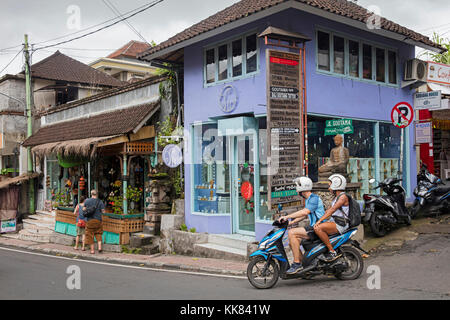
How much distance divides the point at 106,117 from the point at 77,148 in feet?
6.83

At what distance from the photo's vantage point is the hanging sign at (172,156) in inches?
510

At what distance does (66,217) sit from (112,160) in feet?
9.14

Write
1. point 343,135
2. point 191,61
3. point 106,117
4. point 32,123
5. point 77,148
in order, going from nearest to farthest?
point 343,135 < point 191,61 < point 77,148 < point 106,117 < point 32,123

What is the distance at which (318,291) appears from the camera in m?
7.03

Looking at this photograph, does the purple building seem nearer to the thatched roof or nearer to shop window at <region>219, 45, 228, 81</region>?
shop window at <region>219, 45, 228, 81</region>

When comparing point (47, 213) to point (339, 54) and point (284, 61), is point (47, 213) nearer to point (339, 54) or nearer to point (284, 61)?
point (284, 61)

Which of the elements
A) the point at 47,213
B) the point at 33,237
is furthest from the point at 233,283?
the point at 47,213

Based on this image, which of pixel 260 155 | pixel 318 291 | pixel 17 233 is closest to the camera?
pixel 318 291

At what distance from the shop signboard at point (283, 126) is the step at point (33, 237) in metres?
11.1

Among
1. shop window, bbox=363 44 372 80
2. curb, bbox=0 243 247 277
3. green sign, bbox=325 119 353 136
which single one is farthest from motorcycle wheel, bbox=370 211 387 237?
shop window, bbox=363 44 372 80

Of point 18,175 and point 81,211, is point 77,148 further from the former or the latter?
point 18,175

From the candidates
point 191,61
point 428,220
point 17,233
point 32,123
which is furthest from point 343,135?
point 32,123

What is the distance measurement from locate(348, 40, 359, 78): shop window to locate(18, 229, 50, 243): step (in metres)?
12.6

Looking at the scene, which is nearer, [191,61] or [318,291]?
[318,291]
